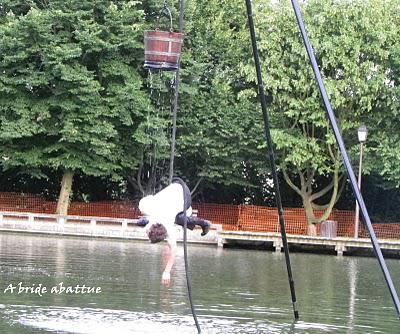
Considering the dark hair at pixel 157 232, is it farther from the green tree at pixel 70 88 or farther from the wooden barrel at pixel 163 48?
the green tree at pixel 70 88

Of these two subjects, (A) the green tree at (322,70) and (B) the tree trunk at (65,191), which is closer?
(A) the green tree at (322,70)

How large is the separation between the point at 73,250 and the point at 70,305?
11.9m

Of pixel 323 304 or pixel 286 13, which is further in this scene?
pixel 286 13

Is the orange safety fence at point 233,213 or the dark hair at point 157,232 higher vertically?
the orange safety fence at point 233,213

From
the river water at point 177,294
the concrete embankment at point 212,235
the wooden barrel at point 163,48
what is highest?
the wooden barrel at point 163,48

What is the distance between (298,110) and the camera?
38625mm

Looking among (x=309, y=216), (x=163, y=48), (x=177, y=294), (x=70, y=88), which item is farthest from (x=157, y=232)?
(x=309, y=216)

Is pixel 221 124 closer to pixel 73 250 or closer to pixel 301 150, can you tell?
pixel 301 150

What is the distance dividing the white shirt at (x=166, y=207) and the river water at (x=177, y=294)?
395cm

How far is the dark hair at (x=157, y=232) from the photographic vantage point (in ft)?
36.2

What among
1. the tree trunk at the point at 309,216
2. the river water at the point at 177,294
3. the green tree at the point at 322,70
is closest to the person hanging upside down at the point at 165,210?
the river water at the point at 177,294

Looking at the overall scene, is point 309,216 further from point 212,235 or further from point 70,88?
point 70,88

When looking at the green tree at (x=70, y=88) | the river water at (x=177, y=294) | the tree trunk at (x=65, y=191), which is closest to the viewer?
the river water at (x=177, y=294)

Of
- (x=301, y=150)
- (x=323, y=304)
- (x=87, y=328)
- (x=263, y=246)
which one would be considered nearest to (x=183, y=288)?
(x=323, y=304)
